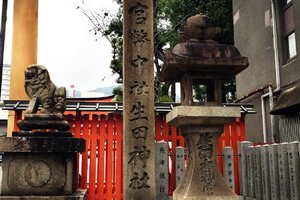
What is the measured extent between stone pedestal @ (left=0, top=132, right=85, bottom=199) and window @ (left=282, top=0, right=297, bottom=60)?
816cm

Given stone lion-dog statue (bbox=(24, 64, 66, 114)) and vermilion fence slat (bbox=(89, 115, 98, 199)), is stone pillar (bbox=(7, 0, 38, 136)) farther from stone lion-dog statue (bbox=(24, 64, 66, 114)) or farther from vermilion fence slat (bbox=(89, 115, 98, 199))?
stone lion-dog statue (bbox=(24, 64, 66, 114))

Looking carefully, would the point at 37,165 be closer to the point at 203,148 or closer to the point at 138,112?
the point at 138,112

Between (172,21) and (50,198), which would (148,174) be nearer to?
(50,198)

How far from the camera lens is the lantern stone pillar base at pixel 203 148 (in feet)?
18.5

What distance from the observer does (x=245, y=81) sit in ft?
47.1

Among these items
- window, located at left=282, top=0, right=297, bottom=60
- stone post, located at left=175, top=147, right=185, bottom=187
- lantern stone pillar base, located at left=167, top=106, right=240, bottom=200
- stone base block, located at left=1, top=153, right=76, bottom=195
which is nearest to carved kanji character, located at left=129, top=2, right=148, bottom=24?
lantern stone pillar base, located at left=167, top=106, right=240, bottom=200

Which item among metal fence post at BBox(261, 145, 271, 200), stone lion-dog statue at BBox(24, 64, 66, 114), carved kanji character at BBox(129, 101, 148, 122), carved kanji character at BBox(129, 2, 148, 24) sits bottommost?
metal fence post at BBox(261, 145, 271, 200)

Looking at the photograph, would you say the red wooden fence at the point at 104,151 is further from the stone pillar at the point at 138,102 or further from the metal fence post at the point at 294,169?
the metal fence post at the point at 294,169

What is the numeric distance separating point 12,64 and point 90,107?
3.35 metres

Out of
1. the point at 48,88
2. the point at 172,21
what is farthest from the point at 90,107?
the point at 172,21

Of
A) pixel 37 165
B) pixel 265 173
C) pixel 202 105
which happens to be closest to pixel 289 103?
pixel 265 173

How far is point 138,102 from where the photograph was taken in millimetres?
6723

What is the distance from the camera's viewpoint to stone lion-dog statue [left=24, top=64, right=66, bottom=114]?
261 inches

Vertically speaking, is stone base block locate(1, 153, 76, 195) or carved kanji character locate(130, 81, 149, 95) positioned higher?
carved kanji character locate(130, 81, 149, 95)
